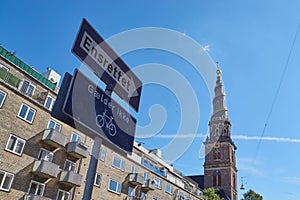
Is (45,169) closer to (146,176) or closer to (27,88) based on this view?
(27,88)

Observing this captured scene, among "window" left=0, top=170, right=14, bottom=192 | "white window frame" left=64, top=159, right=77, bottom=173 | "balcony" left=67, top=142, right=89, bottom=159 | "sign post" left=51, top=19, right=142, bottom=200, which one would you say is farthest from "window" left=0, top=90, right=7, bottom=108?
"sign post" left=51, top=19, right=142, bottom=200

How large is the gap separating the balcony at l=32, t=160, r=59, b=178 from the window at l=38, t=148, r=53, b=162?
984 millimetres

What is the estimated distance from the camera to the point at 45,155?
21.2m

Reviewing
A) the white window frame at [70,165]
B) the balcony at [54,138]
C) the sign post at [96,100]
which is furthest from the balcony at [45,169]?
the sign post at [96,100]

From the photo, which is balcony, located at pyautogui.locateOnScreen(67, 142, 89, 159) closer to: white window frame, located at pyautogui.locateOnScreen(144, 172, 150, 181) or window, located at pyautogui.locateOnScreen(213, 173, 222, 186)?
white window frame, located at pyautogui.locateOnScreen(144, 172, 150, 181)

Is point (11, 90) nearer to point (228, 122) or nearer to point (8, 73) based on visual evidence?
point (8, 73)

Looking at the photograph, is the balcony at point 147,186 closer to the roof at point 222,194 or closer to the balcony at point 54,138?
the balcony at point 54,138

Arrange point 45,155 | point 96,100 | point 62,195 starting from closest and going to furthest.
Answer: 1. point 96,100
2. point 45,155
3. point 62,195

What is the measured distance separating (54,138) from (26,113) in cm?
302

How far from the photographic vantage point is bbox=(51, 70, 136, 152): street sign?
13.1ft

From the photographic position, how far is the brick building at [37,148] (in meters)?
18.5

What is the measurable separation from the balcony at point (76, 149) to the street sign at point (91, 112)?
62.8 ft

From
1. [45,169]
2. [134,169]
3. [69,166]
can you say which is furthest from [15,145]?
[134,169]

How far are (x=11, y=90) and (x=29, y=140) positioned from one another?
13.6ft
